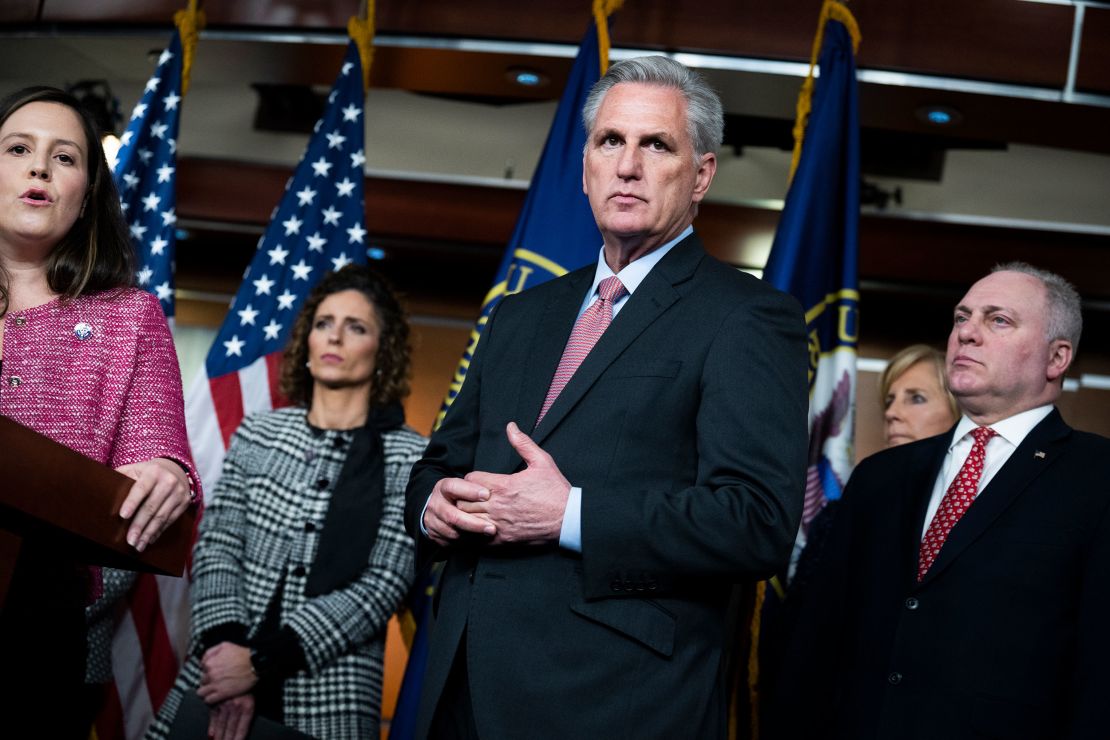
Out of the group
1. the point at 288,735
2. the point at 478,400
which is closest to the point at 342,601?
the point at 288,735

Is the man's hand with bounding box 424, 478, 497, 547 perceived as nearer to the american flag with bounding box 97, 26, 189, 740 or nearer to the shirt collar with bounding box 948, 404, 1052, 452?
the shirt collar with bounding box 948, 404, 1052, 452

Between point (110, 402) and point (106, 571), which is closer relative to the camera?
point (110, 402)

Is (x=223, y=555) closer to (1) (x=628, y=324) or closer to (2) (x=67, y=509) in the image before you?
(1) (x=628, y=324)

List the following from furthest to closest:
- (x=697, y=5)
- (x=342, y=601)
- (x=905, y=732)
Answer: (x=697, y=5) → (x=342, y=601) → (x=905, y=732)

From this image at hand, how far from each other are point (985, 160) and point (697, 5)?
2.08 metres

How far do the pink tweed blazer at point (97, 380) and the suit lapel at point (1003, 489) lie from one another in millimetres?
1448

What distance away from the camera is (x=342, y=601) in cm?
285

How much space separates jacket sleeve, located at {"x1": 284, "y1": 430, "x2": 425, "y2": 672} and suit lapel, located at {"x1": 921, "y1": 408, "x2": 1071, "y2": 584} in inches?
49.6

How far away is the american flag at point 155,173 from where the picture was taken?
364 centimetres

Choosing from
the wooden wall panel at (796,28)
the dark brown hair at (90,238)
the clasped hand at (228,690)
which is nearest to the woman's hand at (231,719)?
the clasped hand at (228,690)

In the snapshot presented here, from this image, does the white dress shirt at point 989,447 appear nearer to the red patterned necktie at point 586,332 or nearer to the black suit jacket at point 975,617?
the black suit jacket at point 975,617

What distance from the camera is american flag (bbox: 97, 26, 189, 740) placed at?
324cm

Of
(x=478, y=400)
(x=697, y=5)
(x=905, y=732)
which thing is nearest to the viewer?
(x=478, y=400)

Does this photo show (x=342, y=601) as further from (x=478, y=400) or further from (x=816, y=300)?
(x=816, y=300)
